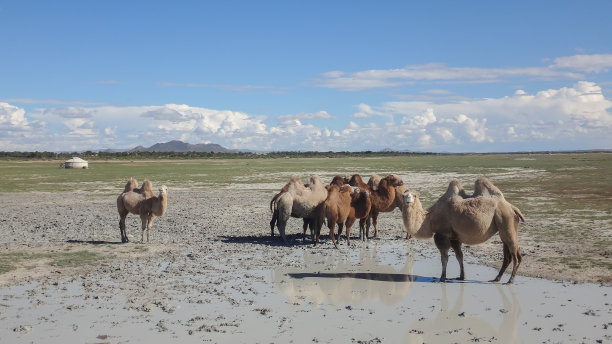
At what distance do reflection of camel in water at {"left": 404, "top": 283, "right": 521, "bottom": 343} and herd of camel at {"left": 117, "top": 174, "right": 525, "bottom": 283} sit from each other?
1.48 m

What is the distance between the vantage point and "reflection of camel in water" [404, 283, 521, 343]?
736 centimetres

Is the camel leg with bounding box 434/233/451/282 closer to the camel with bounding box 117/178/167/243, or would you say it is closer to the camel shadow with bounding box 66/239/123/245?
the camel with bounding box 117/178/167/243

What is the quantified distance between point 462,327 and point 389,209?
8785 mm

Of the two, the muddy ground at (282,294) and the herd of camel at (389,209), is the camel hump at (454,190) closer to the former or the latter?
the herd of camel at (389,209)

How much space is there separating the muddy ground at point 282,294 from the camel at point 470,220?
31.1 inches

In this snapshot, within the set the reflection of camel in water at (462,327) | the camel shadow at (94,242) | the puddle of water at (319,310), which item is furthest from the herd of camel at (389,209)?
the reflection of camel in water at (462,327)

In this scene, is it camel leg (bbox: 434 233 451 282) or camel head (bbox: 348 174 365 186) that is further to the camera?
camel head (bbox: 348 174 365 186)

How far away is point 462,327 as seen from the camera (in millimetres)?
7824

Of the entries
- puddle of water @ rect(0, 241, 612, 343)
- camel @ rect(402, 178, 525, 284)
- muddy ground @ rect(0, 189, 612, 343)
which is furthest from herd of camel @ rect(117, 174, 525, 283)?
puddle of water @ rect(0, 241, 612, 343)

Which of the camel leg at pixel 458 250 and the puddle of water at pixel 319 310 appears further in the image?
the camel leg at pixel 458 250

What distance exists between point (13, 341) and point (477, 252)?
34.0 feet

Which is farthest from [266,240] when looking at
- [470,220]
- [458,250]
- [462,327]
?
[462,327]

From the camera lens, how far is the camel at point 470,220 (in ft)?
32.2

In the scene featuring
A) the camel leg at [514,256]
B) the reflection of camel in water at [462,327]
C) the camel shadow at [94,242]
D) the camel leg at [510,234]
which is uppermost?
the camel leg at [510,234]
